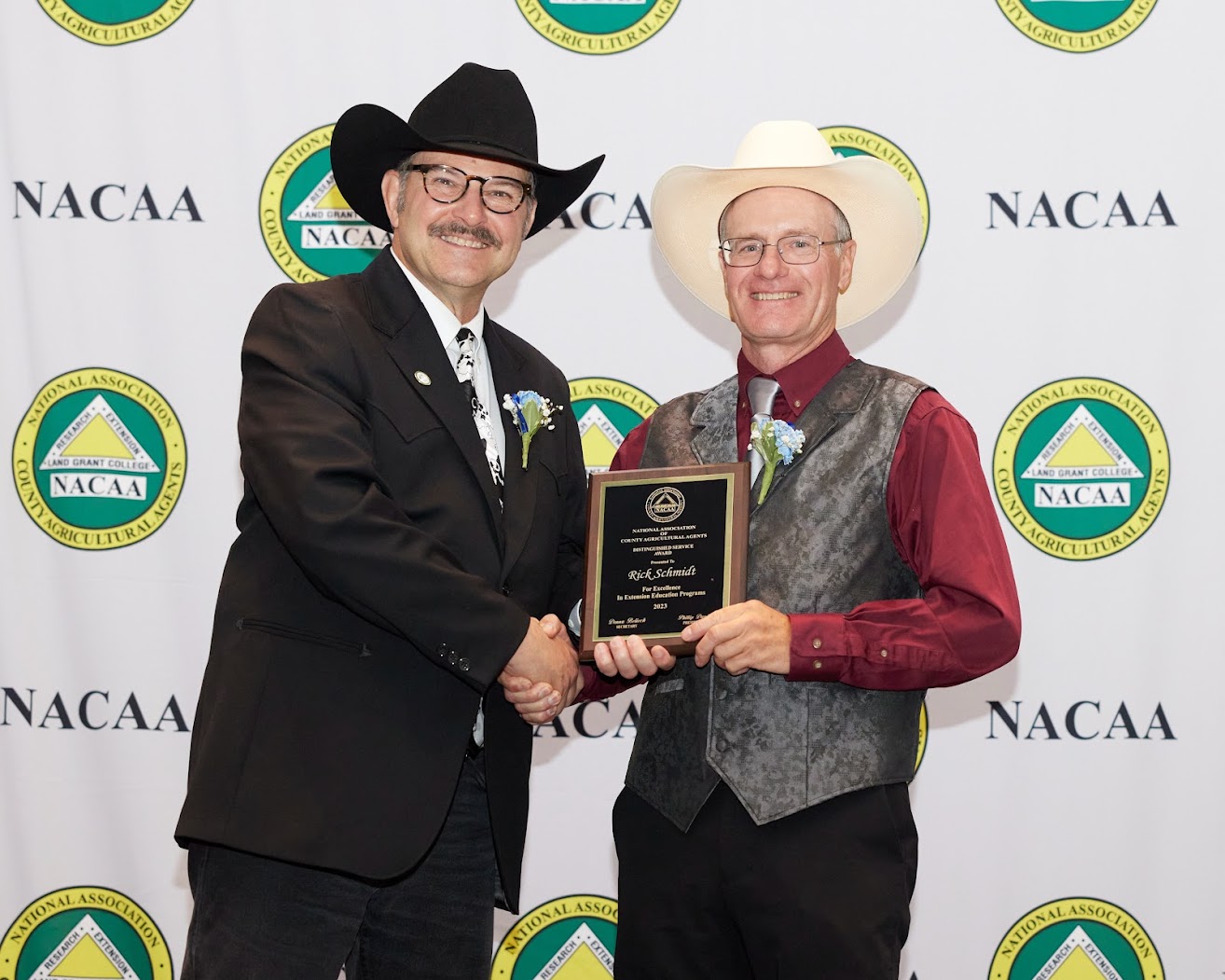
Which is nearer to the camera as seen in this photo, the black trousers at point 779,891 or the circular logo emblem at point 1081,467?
the black trousers at point 779,891

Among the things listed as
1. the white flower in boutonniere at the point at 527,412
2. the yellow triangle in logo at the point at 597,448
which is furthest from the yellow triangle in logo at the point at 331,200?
the white flower in boutonniere at the point at 527,412

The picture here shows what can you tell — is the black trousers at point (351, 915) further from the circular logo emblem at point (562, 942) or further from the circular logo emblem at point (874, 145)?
the circular logo emblem at point (874, 145)

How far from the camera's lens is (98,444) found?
12.5 feet

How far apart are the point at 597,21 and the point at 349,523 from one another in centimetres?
213

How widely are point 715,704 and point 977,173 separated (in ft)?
6.69

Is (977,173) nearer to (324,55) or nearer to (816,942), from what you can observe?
(324,55)

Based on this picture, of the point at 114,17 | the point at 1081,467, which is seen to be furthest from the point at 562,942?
the point at 114,17

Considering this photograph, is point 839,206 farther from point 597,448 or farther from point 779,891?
point 779,891

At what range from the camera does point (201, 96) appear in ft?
12.4

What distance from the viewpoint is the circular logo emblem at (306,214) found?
12.5 feet

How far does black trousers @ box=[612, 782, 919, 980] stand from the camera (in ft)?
7.63

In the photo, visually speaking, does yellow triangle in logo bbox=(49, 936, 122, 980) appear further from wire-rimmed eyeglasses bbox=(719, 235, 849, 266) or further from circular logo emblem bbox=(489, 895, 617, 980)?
wire-rimmed eyeglasses bbox=(719, 235, 849, 266)

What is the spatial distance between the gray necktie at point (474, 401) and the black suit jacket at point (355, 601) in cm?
6

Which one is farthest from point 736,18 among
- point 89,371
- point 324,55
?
point 89,371
